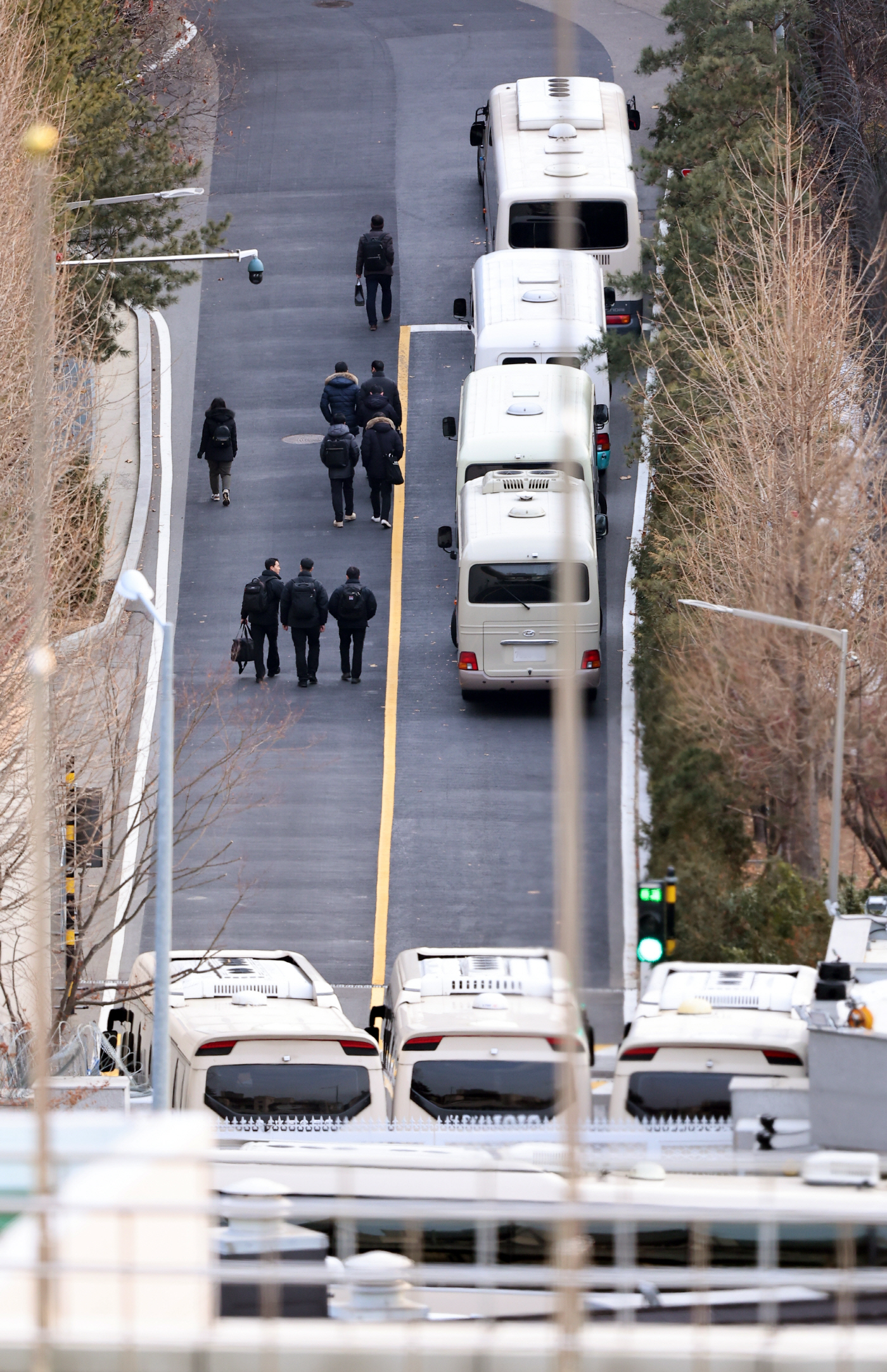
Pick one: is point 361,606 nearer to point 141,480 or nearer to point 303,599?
point 303,599

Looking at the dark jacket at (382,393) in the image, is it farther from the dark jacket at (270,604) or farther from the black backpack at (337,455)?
the dark jacket at (270,604)

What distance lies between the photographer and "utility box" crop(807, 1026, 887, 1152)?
Answer: 1297 cm

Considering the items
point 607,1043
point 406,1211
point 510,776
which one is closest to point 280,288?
point 510,776

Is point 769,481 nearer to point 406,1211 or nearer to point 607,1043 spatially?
point 607,1043

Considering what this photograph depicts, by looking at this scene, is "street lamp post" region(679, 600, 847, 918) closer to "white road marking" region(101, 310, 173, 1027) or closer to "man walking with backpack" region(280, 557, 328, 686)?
"white road marking" region(101, 310, 173, 1027)

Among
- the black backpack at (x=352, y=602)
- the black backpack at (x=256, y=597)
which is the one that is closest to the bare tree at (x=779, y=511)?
the black backpack at (x=352, y=602)

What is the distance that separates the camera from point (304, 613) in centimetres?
3147

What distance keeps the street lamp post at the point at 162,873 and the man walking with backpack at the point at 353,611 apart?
1202 centimetres

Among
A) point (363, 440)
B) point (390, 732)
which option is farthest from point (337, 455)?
point (390, 732)

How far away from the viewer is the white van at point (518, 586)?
102ft

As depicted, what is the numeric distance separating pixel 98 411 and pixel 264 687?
724cm

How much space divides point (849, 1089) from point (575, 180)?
2870cm

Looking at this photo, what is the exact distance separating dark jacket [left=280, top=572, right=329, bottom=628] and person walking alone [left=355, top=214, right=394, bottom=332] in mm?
11111

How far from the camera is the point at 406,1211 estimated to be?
7113 millimetres
